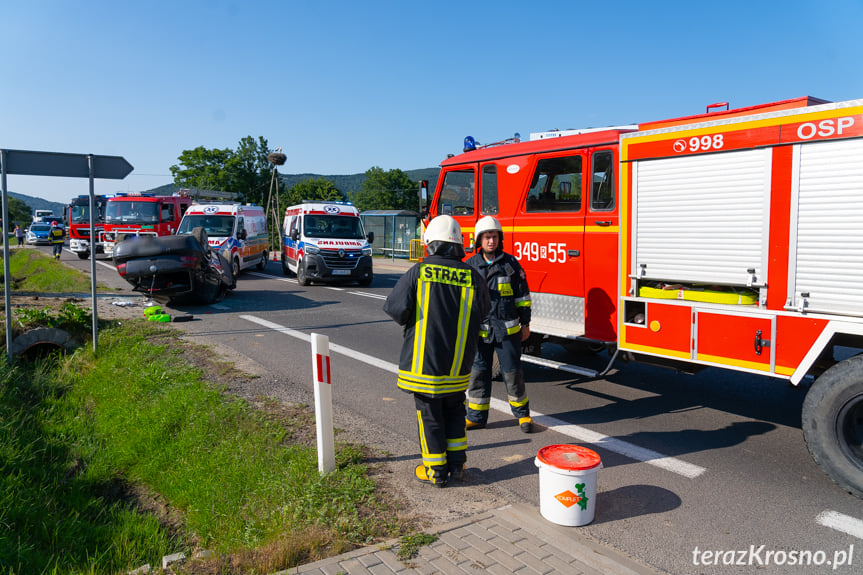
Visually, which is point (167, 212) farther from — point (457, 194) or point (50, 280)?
point (457, 194)

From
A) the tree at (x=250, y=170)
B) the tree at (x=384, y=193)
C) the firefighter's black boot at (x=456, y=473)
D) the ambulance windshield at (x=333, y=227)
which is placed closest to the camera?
the firefighter's black boot at (x=456, y=473)

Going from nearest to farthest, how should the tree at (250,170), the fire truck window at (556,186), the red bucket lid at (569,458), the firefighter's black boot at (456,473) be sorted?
the red bucket lid at (569,458)
the firefighter's black boot at (456,473)
the fire truck window at (556,186)
the tree at (250,170)

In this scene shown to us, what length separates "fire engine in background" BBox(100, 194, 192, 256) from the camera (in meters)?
23.3

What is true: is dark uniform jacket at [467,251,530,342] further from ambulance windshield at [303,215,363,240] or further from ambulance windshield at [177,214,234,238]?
ambulance windshield at [177,214,234,238]

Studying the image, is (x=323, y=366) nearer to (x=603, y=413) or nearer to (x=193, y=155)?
(x=603, y=413)

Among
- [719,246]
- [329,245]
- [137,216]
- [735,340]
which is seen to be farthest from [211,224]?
[735,340]

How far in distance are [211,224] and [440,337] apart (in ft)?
55.2

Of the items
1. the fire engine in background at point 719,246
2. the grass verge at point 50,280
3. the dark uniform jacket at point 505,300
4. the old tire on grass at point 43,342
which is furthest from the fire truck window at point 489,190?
the grass verge at point 50,280

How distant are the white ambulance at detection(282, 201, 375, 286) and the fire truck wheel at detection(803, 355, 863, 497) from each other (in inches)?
568

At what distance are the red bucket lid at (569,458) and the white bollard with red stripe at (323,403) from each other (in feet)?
4.93

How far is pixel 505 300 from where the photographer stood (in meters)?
5.36

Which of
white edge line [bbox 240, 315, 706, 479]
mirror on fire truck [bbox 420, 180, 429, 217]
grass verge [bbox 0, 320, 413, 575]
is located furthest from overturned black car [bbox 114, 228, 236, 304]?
white edge line [bbox 240, 315, 706, 479]

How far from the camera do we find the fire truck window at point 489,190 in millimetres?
7387

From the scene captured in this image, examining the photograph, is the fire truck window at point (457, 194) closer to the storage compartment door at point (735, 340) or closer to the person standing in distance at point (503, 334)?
the person standing in distance at point (503, 334)
